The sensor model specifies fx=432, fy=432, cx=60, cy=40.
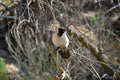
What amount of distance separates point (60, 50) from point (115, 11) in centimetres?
443

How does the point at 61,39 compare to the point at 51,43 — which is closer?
the point at 61,39

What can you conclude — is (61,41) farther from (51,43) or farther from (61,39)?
(51,43)

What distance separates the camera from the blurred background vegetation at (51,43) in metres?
4.39

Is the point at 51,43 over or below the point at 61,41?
below

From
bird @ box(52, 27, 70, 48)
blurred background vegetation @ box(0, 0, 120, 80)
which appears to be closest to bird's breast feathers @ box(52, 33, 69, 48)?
bird @ box(52, 27, 70, 48)

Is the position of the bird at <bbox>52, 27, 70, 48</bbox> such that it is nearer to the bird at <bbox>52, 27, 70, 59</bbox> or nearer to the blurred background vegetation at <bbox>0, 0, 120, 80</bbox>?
the bird at <bbox>52, 27, 70, 59</bbox>

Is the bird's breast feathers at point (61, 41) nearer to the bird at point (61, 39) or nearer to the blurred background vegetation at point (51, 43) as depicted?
the bird at point (61, 39)

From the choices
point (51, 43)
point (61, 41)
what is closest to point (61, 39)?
point (61, 41)

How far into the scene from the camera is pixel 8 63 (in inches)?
341

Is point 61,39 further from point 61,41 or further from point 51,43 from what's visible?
point 51,43

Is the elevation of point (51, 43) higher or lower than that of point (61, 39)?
lower

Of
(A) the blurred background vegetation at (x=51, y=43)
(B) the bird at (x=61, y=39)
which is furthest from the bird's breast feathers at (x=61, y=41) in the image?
(A) the blurred background vegetation at (x=51, y=43)

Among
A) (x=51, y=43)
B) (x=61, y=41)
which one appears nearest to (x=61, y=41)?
(x=61, y=41)

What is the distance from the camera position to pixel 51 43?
5199mm
